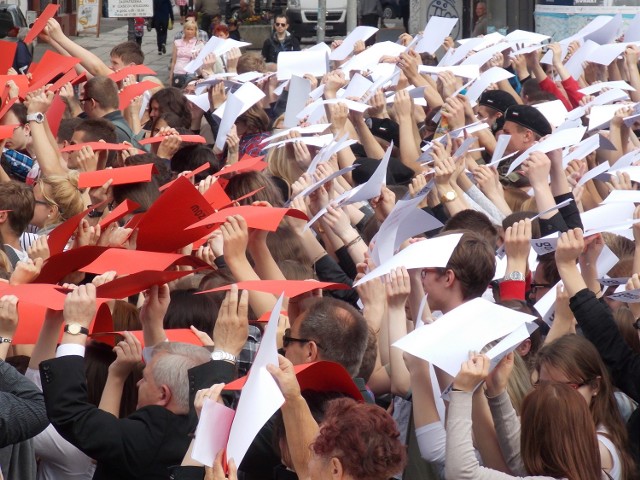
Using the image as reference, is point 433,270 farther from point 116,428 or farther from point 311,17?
Answer: point 311,17

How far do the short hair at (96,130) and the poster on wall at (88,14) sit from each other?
2056cm

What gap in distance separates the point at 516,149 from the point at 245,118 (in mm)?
2052

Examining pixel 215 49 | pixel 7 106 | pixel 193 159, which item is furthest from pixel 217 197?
pixel 215 49

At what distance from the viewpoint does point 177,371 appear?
4.02 metres

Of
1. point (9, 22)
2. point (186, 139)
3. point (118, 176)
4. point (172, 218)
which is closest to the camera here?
point (172, 218)

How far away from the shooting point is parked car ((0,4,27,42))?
57.1ft

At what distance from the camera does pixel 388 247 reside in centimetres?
488

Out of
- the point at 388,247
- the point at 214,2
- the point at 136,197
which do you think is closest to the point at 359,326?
the point at 388,247

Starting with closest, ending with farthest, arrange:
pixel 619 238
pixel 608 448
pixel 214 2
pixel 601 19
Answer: pixel 608 448, pixel 619 238, pixel 601 19, pixel 214 2

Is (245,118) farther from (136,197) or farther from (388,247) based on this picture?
(388,247)

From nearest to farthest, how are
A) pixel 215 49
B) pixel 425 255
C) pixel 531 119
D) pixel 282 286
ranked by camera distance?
pixel 425 255 < pixel 282 286 < pixel 531 119 < pixel 215 49

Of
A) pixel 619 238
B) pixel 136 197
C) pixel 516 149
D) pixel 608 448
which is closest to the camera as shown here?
pixel 608 448

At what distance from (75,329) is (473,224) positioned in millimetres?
2165

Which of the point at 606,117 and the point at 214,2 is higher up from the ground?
the point at 606,117
